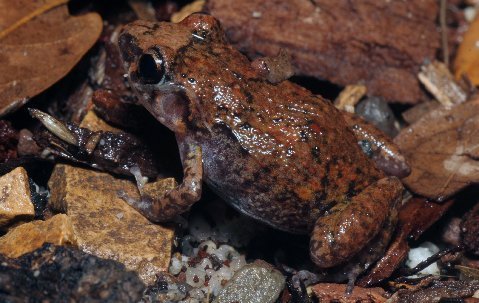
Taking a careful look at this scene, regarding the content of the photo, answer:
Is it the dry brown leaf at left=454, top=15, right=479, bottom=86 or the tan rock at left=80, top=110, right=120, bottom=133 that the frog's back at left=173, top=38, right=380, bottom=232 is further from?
the dry brown leaf at left=454, top=15, right=479, bottom=86

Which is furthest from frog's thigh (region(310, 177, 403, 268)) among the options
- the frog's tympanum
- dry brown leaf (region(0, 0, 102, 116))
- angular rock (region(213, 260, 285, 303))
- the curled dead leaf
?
dry brown leaf (region(0, 0, 102, 116))

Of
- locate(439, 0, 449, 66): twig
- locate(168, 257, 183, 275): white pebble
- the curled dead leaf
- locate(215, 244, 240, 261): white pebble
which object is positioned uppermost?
locate(439, 0, 449, 66): twig

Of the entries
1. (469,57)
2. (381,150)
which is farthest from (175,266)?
(469,57)

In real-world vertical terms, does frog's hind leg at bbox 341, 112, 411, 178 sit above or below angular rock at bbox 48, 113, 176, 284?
above

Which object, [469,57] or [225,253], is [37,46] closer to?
A: [225,253]

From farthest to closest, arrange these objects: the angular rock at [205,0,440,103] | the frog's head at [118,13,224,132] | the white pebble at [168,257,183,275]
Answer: the angular rock at [205,0,440,103], the white pebble at [168,257,183,275], the frog's head at [118,13,224,132]

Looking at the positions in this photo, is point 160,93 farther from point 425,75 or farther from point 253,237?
point 425,75

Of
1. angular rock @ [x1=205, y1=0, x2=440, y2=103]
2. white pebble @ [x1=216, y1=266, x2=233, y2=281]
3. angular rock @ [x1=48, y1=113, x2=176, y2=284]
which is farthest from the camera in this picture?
angular rock @ [x1=205, y1=0, x2=440, y2=103]
